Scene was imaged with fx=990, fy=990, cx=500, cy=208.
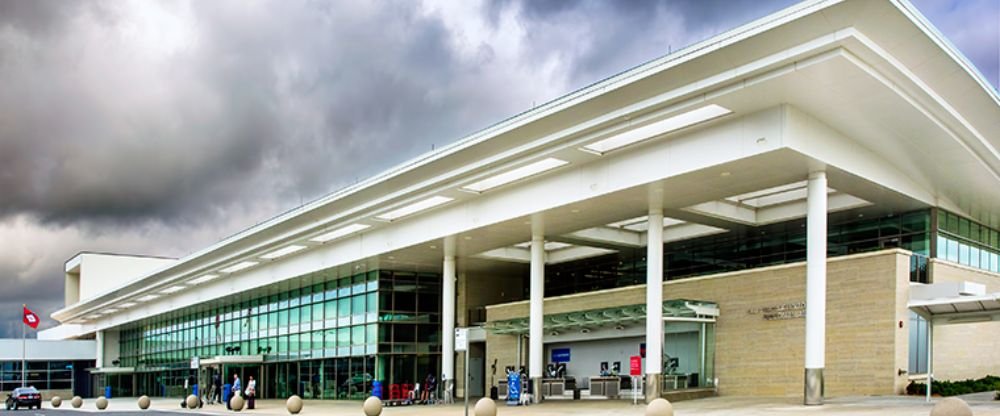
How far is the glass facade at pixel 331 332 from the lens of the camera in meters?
48.2

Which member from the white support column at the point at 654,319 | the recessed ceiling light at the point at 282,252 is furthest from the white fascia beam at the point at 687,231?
the recessed ceiling light at the point at 282,252

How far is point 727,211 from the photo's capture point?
115ft

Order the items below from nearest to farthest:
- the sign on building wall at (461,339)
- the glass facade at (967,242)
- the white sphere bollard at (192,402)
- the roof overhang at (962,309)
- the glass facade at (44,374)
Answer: the sign on building wall at (461,339)
the roof overhang at (962,309)
the glass facade at (967,242)
the white sphere bollard at (192,402)
the glass facade at (44,374)

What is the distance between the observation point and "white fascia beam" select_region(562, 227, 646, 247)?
127 ft

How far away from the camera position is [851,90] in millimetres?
24250

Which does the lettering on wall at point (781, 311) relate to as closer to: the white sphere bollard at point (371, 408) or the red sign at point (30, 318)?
the white sphere bollard at point (371, 408)

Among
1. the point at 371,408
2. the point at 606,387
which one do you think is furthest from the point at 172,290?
the point at 371,408

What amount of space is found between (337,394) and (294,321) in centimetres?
672

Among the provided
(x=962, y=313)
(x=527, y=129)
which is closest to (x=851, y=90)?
(x=962, y=313)

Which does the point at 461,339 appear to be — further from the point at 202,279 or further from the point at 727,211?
the point at 202,279

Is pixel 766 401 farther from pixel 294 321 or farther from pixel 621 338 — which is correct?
pixel 294 321

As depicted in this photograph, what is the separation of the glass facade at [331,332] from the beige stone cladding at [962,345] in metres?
24.7

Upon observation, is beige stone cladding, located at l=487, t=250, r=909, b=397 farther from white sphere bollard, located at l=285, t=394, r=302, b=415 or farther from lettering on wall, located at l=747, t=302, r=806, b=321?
white sphere bollard, located at l=285, t=394, r=302, b=415

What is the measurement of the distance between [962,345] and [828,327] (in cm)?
569
